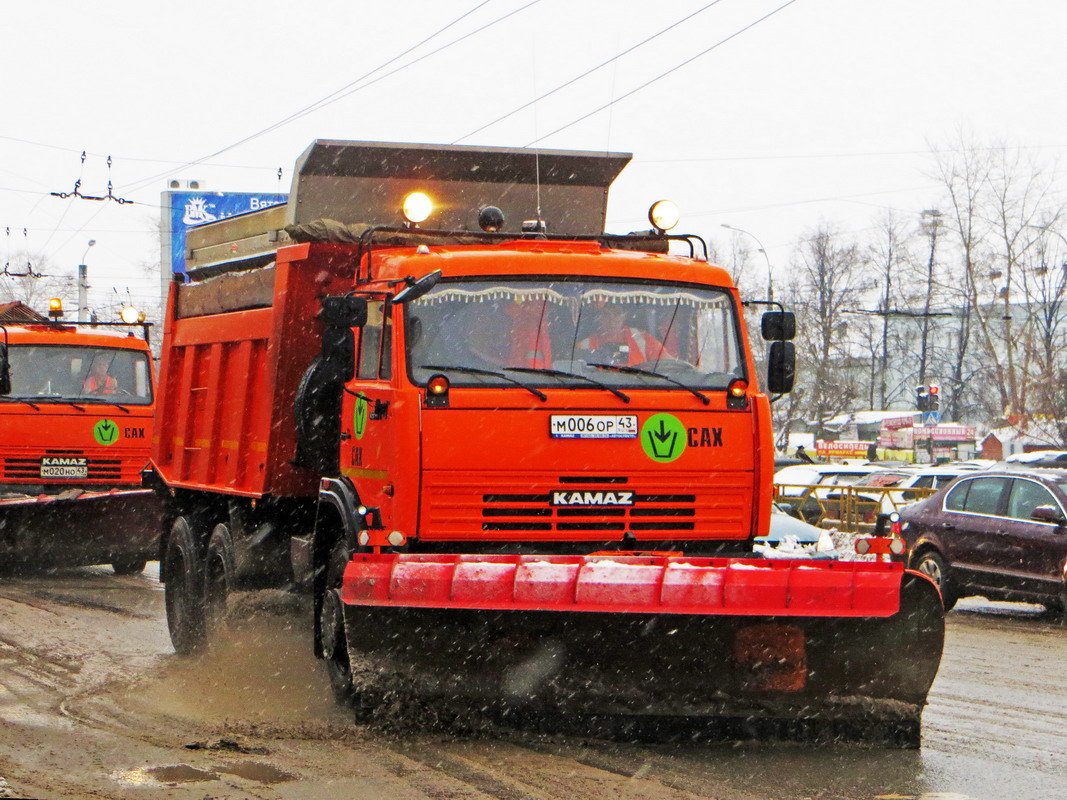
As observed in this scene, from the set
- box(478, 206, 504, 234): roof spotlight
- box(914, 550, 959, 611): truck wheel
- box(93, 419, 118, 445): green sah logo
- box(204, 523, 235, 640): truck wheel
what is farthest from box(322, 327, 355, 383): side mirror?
box(93, 419, 118, 445): green sah logo

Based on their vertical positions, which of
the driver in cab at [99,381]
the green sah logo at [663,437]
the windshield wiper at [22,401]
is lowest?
the green sah logo at [663,437]

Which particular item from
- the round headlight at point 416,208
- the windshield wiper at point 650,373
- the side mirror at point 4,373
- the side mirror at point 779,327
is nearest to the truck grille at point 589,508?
the windshield wiper at point 650,373

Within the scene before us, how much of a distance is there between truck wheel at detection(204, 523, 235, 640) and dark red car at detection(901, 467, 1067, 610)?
7536 mm

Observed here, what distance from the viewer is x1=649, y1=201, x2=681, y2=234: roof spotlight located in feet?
29.6

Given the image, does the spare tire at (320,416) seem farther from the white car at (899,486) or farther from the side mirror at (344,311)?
the white car at (899,486)

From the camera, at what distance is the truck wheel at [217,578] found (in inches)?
397

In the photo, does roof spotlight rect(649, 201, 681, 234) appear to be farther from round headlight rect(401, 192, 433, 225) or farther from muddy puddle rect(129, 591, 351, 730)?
muddy puddle rect(129, 591, 351, 730)

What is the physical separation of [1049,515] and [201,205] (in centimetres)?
3669

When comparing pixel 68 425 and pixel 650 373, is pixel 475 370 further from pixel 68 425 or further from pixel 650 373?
pixel 68 425

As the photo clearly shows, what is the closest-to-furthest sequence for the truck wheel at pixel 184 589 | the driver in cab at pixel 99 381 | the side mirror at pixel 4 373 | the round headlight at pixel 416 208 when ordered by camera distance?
1. the round headlight at pixel 416 208
2. the truck wheel at pixel 184 589
3. the side mirror at pixel 4 373
4. the driver in cab at pixel 99 381

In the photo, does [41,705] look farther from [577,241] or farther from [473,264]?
[577,241]

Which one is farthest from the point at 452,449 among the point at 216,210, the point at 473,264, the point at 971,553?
the point at 216,210

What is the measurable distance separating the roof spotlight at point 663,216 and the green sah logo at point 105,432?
961 centimetres

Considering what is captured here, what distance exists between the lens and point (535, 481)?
7250 mm
